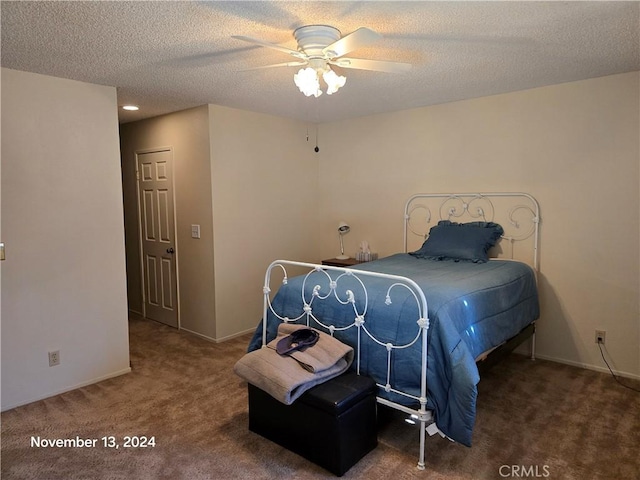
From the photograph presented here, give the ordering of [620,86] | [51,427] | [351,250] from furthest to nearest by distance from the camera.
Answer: [351,250], [620,86], [51,427]

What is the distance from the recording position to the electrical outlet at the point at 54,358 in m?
3.11

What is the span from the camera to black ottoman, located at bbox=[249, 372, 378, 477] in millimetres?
2166

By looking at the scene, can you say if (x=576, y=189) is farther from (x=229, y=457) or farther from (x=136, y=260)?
(x=136, y=260)

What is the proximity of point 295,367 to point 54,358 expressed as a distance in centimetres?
199

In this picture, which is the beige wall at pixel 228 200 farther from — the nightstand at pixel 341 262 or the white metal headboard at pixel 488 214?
the white metal headboard at pixel 488 214

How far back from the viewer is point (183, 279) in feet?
14.7

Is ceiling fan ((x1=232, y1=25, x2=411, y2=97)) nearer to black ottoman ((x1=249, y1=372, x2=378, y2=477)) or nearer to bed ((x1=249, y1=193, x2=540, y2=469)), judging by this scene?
bed ((x1=249, y1=193, x2=540, y2=469))

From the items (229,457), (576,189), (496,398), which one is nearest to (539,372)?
(496,398)

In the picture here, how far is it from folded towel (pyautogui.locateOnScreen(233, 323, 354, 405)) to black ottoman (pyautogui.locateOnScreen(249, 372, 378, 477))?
6 centimetres

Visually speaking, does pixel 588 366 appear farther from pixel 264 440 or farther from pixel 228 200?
pixel 228 200

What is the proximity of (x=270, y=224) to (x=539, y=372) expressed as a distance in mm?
2879

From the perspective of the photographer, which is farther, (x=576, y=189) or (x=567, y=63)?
(x=576, y=189)

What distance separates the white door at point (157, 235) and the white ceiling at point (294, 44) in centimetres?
102

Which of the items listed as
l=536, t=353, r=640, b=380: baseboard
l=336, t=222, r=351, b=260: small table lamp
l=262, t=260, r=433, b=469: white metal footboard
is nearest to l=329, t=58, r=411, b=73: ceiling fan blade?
l=262, t=260, r=433, b=469: white metal footboard
